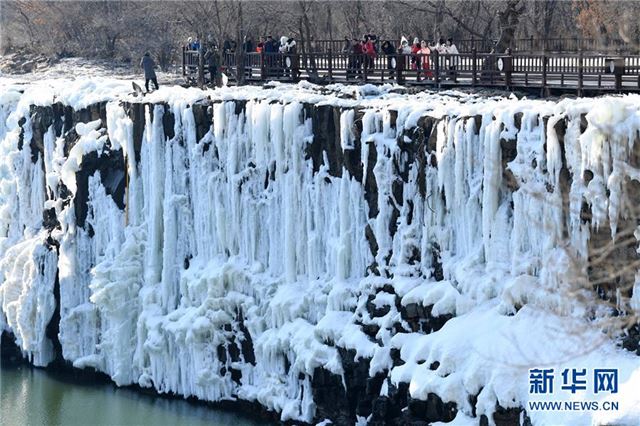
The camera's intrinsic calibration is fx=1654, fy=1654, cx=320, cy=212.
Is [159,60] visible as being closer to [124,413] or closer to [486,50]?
[486,50]

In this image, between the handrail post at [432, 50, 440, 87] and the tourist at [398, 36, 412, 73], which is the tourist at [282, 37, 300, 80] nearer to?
the tourist at [398, 36, 412, 73]

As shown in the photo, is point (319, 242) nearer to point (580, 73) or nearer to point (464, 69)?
point (580, 73)

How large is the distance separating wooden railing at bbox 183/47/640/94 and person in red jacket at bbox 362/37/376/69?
0.08 feet

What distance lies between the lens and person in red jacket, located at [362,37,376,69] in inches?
1260

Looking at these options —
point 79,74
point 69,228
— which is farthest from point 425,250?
point 79,74

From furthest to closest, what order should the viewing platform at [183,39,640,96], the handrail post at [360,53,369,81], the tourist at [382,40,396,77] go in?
the handrail post at [360,53,369,81] → the tourist at [382,40,396,77] → the viewing platform at [183,39,640,96]

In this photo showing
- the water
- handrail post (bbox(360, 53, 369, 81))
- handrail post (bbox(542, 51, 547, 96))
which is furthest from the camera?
handrail post (bbox(360, 53, 369, 81))

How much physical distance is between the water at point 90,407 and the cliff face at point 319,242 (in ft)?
1.44

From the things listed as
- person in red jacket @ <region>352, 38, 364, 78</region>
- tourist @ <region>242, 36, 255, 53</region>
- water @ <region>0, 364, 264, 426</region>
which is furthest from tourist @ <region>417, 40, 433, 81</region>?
water @ <region>0, 364, 264, 426</region>

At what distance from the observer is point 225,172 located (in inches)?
1152

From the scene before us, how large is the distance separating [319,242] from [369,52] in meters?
6.43

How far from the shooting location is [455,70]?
99.0 feet

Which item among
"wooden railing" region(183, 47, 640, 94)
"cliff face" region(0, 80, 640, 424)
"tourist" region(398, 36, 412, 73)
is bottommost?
"cliff face" region(0, 80, 640, 424)

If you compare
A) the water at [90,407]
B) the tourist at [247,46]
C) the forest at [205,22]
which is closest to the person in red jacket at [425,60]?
the tourist at [247,46]
